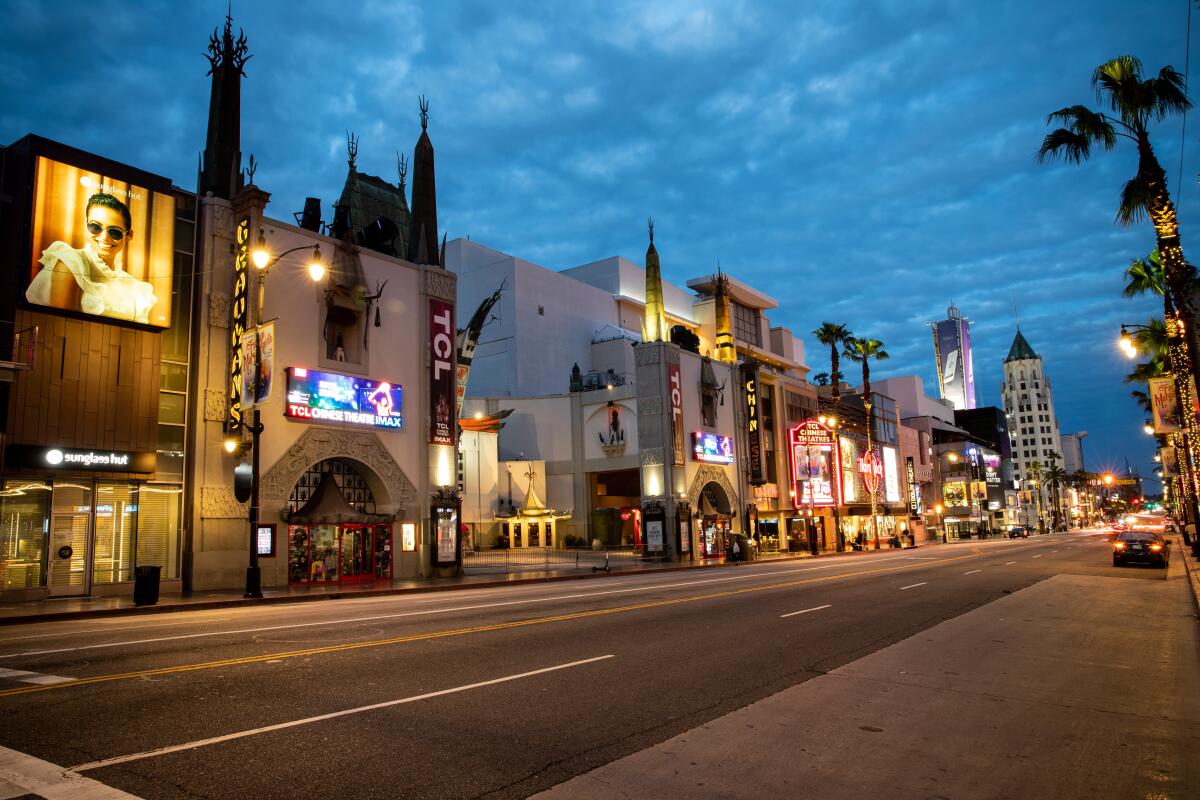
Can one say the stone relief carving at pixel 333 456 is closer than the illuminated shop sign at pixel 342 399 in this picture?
Yes

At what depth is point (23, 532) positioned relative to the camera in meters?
22.1

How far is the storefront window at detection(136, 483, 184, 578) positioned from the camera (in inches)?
968

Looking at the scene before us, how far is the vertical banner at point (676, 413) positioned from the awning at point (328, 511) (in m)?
22.5

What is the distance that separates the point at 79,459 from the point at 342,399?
9.37m

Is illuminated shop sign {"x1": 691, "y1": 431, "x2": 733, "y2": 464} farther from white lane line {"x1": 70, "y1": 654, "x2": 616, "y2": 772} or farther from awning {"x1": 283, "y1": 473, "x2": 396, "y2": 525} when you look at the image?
white lane line {"x1": 70, "y1": 654, "x2": 616, "y2": 772}

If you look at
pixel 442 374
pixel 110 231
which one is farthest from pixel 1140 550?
pixel 110 231

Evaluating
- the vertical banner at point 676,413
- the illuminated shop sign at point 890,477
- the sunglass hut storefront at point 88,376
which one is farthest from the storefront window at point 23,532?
the illuminated shop sign at point 890,477

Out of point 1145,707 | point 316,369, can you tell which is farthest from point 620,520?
point 1145,707

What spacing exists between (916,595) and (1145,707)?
1125cm

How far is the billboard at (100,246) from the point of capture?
22.9 m

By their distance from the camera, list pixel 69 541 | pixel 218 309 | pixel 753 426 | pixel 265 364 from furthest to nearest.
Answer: pixel 753 426 → pixel 218 309 → pixel 265 364 → pixel 69 541

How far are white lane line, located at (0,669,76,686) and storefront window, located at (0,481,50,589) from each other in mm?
14732

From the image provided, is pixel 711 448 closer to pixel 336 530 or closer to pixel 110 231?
pixel 336 530

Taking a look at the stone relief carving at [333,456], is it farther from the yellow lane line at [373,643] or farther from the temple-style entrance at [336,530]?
the yellow lane line at [373,643]
